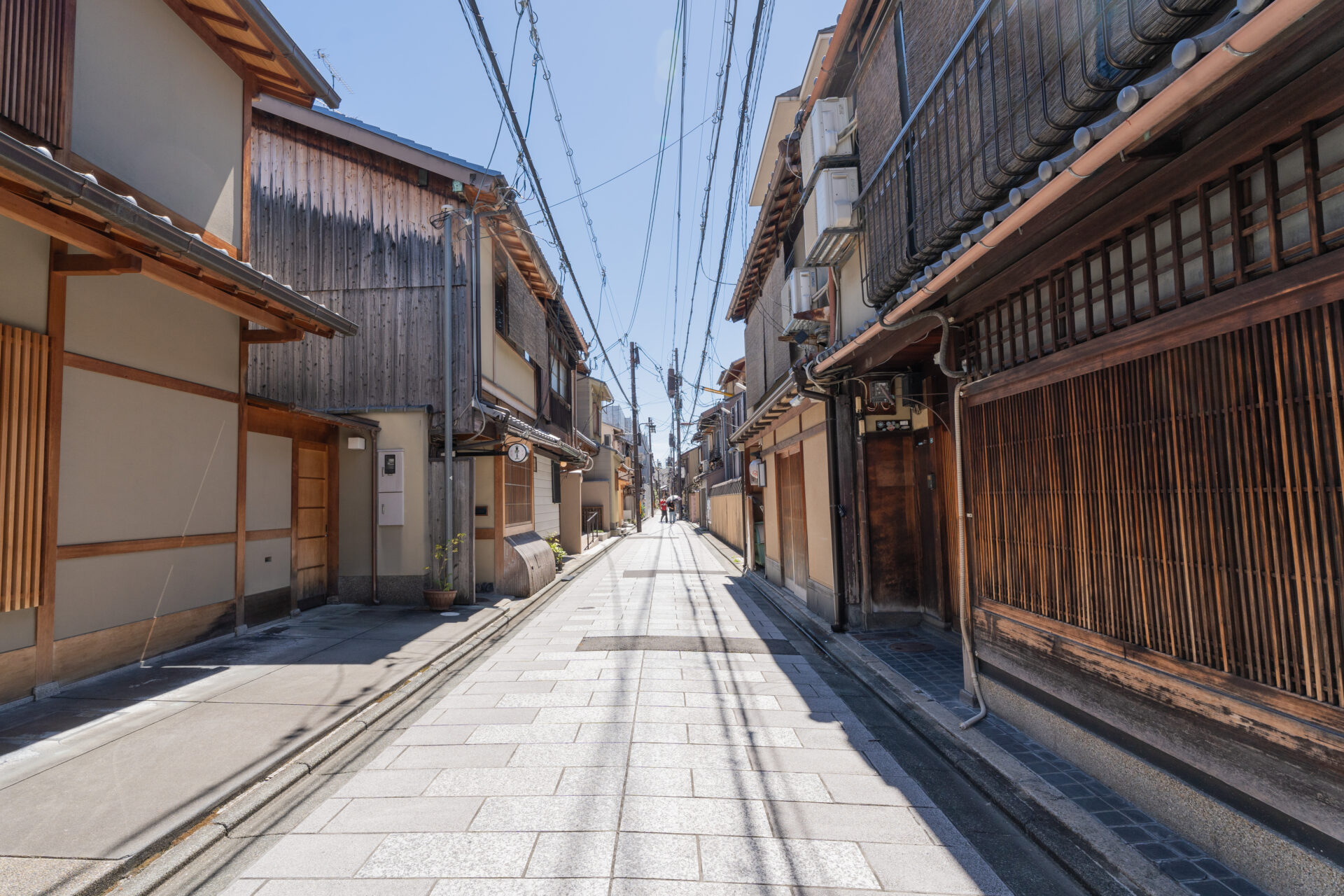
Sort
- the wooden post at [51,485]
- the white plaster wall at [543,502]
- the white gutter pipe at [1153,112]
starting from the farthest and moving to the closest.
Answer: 1. the white plaster wall at [543,502]
2. the wooden post at [51,485]
3. the white gutter pipe at [1153,112]

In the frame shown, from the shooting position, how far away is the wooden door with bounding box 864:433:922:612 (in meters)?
9.57

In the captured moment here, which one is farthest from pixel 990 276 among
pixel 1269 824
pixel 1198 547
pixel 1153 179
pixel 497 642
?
pixel 497 642

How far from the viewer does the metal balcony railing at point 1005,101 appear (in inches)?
146

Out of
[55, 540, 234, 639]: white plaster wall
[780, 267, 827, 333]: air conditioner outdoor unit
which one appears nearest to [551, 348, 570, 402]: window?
[780, 267, 827, 333]: air conditioner outdoor unit

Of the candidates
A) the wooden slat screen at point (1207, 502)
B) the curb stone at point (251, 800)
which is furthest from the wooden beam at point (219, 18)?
the wooden slat screen at point (1207, 502)

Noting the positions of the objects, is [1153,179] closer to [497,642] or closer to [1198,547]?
[1198,547]

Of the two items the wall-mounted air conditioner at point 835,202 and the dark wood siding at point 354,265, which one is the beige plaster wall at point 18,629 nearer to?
the dark wood siding at point 354,265

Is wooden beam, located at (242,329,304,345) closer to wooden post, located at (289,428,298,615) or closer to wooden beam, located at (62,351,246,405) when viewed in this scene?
wooden beam, located at (62,351,246,405)

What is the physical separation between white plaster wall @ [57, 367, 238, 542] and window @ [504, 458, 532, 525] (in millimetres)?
5264

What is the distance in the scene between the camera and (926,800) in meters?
4.41

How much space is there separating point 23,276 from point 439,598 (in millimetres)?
7101

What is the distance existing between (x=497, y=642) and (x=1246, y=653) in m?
8.42

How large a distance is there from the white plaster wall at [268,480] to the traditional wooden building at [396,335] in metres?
1.49

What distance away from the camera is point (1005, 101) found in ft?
16.1
